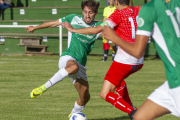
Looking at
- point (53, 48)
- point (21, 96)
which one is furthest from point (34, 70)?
point (53, 48)

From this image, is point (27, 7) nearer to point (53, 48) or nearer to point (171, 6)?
point (53, 48)

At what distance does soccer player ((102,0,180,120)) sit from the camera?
105 inches

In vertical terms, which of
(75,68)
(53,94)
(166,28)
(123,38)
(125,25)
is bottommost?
(53,94)

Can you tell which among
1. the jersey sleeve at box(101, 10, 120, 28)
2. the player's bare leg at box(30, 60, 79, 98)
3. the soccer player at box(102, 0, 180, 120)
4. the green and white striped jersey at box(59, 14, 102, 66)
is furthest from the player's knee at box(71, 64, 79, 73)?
the soccer player at box(102, 0, 180, 120)

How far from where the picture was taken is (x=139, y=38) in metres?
2.71

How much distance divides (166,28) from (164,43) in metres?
0.13

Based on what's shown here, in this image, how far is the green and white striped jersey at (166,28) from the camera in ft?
8.77

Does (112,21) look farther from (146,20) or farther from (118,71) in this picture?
(146,20)

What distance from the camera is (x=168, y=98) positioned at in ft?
9.08

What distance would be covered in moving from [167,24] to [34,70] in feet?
26.0

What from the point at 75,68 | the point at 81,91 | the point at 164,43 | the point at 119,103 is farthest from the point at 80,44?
the point at 164,43

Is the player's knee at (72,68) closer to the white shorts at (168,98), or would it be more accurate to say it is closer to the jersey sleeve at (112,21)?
the jersey sleeve at (112,21)

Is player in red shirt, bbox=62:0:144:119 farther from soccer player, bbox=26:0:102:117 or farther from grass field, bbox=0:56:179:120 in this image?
grass field, bbox=0:56:179:120

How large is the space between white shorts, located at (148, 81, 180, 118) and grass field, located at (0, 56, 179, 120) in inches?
92.7
